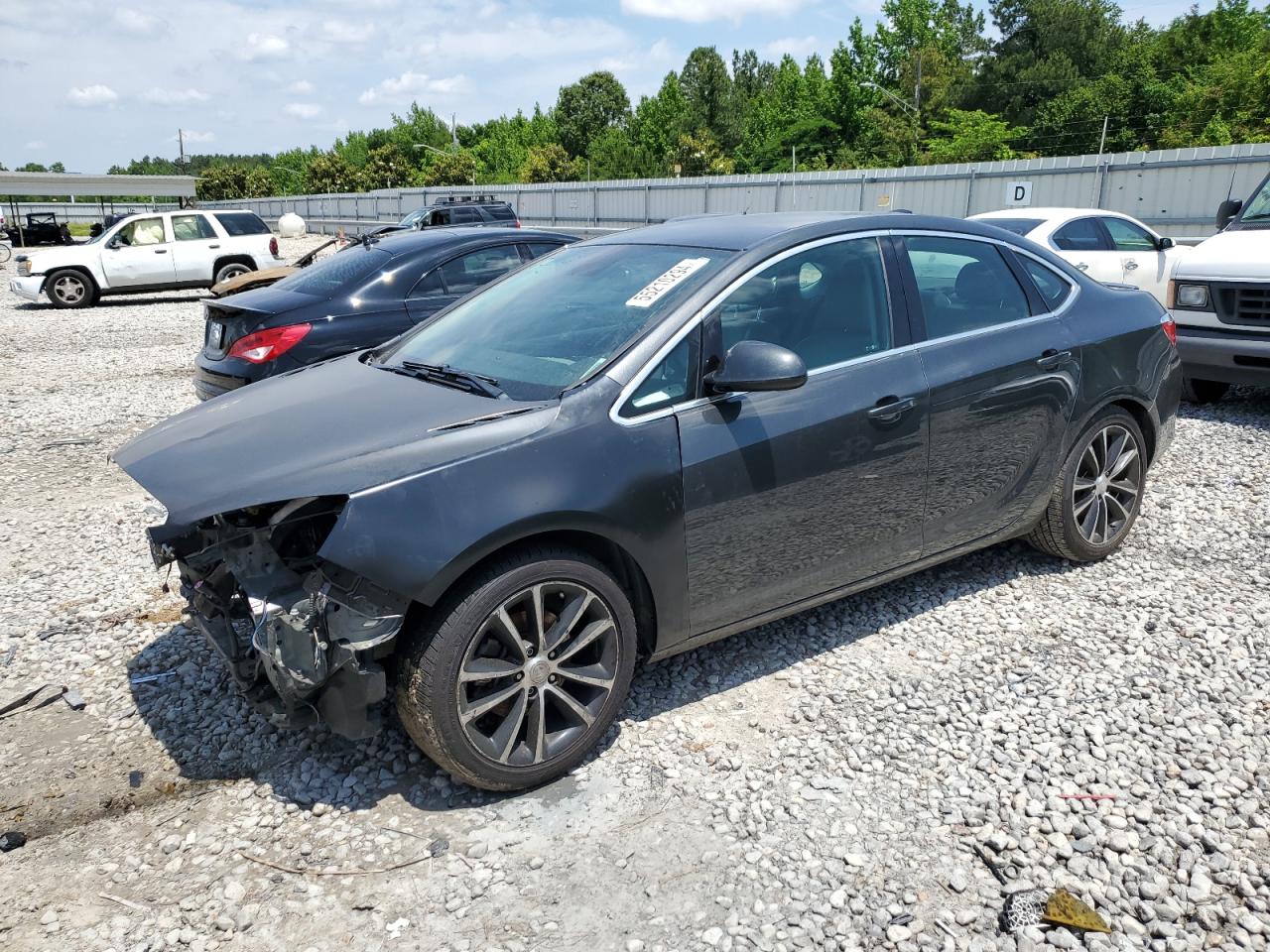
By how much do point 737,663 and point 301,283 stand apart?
5437 mm

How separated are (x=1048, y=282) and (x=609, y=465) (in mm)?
2644

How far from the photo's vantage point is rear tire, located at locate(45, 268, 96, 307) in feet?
61.7

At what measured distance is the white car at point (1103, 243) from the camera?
1048cm

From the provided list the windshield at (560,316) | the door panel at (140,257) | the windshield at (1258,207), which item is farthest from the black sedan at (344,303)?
the door panel at (140,257)

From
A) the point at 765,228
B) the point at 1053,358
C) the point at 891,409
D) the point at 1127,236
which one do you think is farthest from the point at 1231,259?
the point at 765,228

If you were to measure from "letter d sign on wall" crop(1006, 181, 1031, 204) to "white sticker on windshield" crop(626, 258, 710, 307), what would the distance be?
21.8m

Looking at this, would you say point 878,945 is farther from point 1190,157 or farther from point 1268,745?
point 1190,157

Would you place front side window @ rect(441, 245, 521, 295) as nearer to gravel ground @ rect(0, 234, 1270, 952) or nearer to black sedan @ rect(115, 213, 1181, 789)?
black sedan @ rect(115, 213, 1181, 789)

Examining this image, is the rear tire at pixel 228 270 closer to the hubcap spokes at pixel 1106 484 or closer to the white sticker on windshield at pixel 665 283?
the white sticker on windshield at pixel 665 283

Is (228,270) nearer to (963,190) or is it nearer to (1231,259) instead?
(963,190)

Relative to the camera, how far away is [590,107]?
105562 millimetres

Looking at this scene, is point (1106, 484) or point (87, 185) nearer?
point (1106, 484)

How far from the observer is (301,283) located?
786cm

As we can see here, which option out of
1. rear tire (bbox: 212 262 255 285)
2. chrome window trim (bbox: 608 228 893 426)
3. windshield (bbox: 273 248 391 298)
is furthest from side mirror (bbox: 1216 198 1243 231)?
rear tire (bbox: 212 262 255 285)
